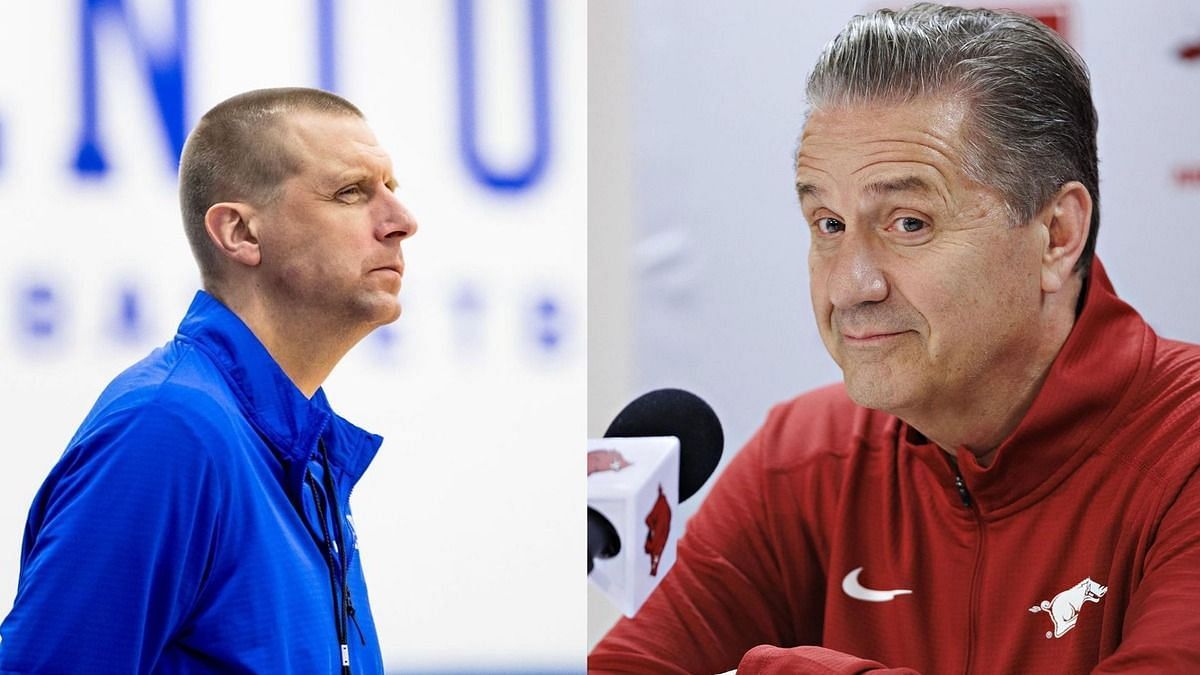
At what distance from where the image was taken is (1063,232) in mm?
1881

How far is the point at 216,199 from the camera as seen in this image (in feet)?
6.40

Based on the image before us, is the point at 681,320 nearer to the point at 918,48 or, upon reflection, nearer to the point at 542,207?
the point at 542,207

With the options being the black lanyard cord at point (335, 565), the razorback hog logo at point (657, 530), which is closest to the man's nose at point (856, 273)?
the razorback hog logo at point (657, 530)

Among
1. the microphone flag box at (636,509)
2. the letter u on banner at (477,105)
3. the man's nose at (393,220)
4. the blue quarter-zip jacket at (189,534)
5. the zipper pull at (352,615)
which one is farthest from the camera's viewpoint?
the letter u on banner at (477,105)

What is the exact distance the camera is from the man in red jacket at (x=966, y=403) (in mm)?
1802

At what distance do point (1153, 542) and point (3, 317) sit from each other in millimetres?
1724

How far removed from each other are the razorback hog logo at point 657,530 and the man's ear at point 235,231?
0.65 m

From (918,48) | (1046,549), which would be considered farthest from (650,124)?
(1046,549)

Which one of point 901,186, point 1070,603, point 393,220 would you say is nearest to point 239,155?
point 393,220

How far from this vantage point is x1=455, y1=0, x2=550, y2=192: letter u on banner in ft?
7.25

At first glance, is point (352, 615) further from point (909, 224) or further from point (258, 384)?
point (909, 224)

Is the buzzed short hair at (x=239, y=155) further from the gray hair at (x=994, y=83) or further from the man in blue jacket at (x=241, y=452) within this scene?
the gray hair at (x=994, y=83)

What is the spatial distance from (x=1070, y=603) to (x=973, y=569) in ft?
0.45

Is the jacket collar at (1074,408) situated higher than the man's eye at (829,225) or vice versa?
the man's eye at (829,225)
